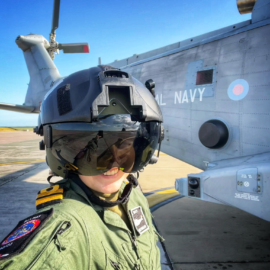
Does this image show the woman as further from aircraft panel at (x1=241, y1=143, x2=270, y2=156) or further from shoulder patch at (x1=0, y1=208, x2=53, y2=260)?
aircraft panel at (x1=241, y1=143, x2=270, y2=156)

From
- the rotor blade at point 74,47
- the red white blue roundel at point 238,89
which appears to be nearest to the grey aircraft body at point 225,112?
the red white blue roundel at point 238,89

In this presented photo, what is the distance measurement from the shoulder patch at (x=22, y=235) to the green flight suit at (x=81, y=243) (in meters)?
0.01

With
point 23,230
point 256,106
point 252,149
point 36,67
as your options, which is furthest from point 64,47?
point 23,230

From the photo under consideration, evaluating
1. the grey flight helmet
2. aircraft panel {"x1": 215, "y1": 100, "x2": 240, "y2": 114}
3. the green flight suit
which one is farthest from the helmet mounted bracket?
aircraft panel {"x1": 215, "y1": 100, "x2": 240, "y2": 114}

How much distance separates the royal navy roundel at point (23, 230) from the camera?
0.73 metres

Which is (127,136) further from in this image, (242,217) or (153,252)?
(242,217)

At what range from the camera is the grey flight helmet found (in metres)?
1.13

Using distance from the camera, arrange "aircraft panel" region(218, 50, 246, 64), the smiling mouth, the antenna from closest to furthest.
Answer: the smiling mouth < "aircraft panel" region(218, 50, 246, 64) < the antenna

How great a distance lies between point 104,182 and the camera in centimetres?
117

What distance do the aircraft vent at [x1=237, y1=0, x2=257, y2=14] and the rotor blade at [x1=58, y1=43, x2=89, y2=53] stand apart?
726 centimetres

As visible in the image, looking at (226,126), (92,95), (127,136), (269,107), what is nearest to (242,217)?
(226,126)

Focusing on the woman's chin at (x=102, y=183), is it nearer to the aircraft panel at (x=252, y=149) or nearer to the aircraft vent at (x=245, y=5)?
the aircraft panel at (x=252, y=149)

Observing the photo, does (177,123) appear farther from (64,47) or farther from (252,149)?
(64,47)

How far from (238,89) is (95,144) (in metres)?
2.76
